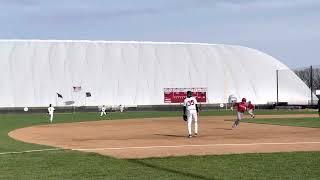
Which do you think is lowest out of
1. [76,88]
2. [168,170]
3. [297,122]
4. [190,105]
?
[168,170]

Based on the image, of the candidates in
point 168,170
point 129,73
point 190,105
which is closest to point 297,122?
point 190,105

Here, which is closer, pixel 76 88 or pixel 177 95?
pixel 76 88

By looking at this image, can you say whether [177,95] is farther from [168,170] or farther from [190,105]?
[168,170]

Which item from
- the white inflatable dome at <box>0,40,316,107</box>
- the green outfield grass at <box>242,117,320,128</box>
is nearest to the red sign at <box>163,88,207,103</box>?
the white inflatable dome at <box>0,40,316,107</box>

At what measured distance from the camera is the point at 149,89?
11450 cm

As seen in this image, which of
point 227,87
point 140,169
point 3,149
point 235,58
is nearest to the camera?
point 140,169

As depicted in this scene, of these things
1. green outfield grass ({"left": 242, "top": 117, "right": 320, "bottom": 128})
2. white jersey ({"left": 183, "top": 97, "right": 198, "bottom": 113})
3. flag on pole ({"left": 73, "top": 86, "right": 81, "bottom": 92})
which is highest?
flag on pole ({"left": 73, "top": 86, "right": 81, "bottom": 92})

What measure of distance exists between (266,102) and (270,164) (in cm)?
10597

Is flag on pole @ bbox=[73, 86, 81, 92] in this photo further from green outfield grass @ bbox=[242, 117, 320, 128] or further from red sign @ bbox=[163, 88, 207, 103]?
green outfield grass @ bbox=[242, 117, 320, 128]

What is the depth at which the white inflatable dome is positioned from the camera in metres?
110

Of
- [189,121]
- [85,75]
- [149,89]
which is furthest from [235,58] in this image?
[189,121]

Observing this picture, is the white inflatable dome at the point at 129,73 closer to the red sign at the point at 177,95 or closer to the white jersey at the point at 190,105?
the red sign at the point at 177,95

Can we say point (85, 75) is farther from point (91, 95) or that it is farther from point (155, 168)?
point (155, 168)

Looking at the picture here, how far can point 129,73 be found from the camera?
115438mm
